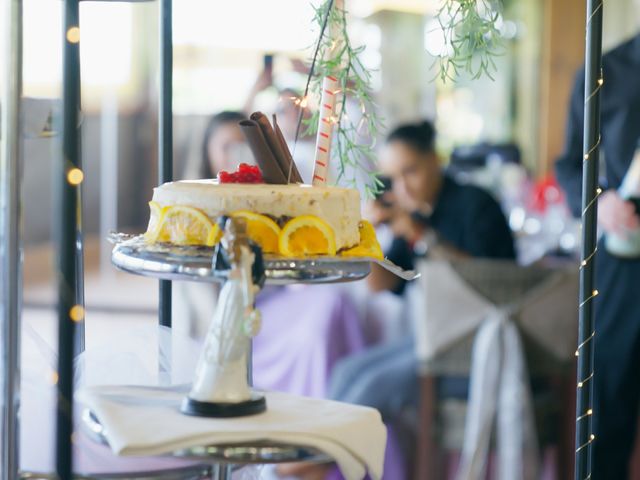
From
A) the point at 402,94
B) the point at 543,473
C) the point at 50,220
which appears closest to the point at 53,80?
→ the point at 50,220

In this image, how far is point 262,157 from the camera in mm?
1126

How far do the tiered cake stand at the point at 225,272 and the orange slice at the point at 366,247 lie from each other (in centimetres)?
2

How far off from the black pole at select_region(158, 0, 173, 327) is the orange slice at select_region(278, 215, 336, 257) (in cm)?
29

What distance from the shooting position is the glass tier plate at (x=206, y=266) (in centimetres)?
99

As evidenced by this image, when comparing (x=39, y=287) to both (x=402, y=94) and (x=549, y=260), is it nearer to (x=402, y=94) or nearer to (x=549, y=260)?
(x=402, y=94)

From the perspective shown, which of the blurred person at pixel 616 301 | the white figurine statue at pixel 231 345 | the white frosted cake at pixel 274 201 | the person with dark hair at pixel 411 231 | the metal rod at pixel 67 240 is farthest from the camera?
the person with dark hair at pixel 411 231

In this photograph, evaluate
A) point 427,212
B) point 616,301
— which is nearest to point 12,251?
point 616,301

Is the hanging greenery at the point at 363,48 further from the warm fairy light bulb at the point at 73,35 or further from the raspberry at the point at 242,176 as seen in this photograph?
the warm fairy light bulb at the point at 73,35

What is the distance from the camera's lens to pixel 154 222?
1100mm

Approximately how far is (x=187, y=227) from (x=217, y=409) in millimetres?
181

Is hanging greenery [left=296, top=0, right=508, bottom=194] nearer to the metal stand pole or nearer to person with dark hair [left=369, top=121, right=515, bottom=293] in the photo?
the metal stand pole

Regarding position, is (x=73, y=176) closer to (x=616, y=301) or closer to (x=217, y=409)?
(x=217, y=409)

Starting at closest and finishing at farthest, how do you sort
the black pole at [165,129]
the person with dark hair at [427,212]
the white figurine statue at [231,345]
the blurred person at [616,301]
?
the white figurine statue at [231,345] → the black pole at [165,129] → the blurred person at [616,301] → the person with dark hair at [427,212]

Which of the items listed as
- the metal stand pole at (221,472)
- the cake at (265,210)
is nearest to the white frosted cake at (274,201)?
the cake at (265,210)
